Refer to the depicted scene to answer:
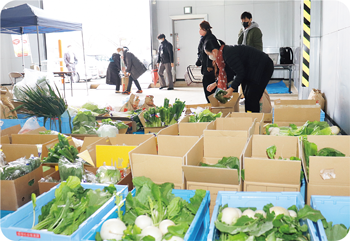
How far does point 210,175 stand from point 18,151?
1437 millimetres

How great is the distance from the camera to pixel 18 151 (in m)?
2.18

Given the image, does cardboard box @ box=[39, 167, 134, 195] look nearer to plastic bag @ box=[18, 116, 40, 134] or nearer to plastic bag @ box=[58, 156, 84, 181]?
plastic bag @ box=[58, 156, 84, 181]

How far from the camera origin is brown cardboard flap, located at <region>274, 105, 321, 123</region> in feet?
8.84

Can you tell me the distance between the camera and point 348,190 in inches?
58.3

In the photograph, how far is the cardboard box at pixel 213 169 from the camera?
1.53m

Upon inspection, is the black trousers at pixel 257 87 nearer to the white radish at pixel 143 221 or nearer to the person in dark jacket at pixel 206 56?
the person in dark jacket at pixel 206 56

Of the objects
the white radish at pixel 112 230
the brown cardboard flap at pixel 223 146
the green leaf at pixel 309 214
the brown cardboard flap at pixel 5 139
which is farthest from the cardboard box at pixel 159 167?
the brown cardboard flap at pixel 5 139

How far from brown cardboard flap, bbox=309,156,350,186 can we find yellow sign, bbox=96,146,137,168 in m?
1.09

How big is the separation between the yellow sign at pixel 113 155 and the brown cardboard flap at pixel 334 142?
1.17m

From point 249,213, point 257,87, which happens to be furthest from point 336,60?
point 249,213

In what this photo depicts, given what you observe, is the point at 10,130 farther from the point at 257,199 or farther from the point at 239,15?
the point at 239,15

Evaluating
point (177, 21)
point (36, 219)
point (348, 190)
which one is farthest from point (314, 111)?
point (177, 21)

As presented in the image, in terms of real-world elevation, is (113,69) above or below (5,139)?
above

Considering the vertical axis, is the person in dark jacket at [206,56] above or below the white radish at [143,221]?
above
